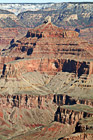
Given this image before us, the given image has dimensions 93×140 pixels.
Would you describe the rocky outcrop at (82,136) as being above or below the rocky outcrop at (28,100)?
below

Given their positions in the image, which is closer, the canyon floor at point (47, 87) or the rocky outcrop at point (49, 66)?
the canyon floor at point (47, 87)

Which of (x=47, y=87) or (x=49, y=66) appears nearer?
(x=47, y=87)

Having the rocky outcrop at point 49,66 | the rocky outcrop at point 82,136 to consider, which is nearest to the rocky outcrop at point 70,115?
the rocky outcrop at point 82,136

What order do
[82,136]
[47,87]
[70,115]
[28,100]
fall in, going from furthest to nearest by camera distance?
[47,87] → [28,100] → [70,115] → [82,136]

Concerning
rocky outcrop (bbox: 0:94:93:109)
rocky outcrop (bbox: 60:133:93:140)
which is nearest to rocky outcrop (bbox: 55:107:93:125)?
rocky outcrop (bbox: 60:133:93:140)

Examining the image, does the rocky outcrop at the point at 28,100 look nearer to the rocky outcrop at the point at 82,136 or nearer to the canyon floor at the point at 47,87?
the canyon floor at the point at 47,87

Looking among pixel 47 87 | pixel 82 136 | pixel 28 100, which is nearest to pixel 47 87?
pixel 47 87

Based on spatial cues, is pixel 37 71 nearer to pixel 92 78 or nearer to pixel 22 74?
pixel 22 74

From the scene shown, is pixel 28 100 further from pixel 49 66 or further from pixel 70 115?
pixel 49 66

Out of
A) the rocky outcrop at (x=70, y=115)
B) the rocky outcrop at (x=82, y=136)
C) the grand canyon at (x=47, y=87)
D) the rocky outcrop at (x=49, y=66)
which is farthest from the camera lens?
the rocky outcrop at (x=49, y=66)
